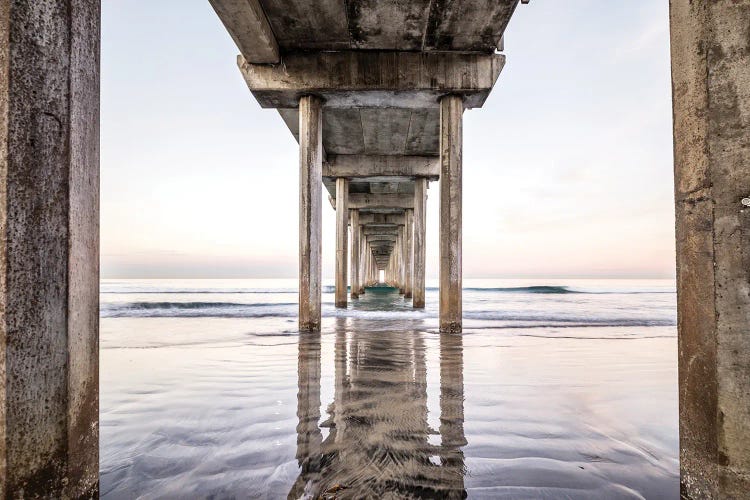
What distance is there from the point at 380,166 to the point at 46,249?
1487 centimetres

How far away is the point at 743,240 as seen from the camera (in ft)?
4.71

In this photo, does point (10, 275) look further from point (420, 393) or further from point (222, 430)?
point (420, 393)

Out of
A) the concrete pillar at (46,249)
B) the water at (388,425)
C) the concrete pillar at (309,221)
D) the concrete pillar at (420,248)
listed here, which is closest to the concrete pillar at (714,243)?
the water at (388,425)

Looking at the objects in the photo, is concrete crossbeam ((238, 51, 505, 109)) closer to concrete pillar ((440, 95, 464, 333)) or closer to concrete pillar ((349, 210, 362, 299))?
concrete pillar ((440, 95, 464, 333))

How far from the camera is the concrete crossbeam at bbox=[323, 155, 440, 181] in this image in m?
15.8

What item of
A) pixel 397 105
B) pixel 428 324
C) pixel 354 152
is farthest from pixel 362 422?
pixel 354 152

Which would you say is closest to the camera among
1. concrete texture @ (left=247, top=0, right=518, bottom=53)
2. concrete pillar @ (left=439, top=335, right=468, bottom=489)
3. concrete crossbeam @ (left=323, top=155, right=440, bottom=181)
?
concrete pillar @ (left=439, top=335, right=468, bottom=489)

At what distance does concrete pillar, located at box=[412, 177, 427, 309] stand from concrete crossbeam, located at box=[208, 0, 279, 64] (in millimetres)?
9084

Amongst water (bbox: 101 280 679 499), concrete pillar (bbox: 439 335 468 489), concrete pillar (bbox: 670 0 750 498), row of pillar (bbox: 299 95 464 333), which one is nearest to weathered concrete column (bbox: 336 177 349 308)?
row of pillar (bbox: 299 95 464 333)

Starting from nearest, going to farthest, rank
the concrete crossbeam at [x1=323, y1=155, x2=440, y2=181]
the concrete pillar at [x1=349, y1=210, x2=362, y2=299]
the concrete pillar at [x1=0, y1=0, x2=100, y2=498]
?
the concrete pillar at [x1=0, y1=0, x2=100, y2=498] → the concrete crossbeam at [x1=323, y1=155, x2=440, y2=181] → the concrete pillar at [x1=349, y1=210, x2=362, y2=299]

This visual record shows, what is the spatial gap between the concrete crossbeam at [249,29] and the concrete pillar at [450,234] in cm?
390

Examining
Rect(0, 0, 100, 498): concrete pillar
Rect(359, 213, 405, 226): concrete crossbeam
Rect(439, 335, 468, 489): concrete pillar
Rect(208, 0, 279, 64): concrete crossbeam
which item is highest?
Rect(208, 0, 279, 64): concrete crossbeam

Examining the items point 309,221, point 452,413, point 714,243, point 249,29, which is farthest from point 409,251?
point 714,243

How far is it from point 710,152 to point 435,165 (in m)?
14.7
